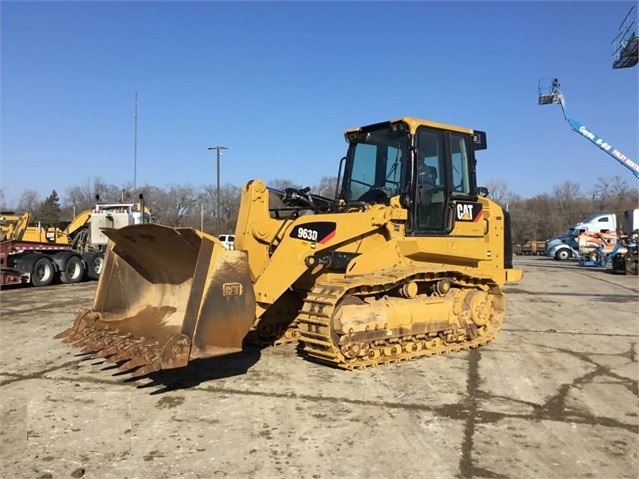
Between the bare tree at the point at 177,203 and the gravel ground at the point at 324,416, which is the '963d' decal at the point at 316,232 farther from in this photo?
the bare tree at the point at 177,203

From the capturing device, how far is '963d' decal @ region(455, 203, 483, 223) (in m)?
8.03

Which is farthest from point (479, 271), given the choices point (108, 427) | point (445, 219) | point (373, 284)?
point (108, 427)

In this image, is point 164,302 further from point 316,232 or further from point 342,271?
point 342,271

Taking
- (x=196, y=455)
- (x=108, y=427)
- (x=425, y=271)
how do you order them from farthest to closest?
(x=425, y=271), (x=108, y=427), (x=196, y=455)

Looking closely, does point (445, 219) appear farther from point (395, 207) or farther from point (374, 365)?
point (374, 365)

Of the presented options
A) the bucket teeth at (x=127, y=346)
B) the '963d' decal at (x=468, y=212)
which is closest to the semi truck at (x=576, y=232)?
the '963d' decal at (x=468, y=212)

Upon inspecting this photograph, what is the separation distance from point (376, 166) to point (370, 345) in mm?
2852

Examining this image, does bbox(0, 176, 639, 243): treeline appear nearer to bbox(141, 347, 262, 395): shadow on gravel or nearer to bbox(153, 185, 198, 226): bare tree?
bbox(153, 185, 198, 226): bare tree

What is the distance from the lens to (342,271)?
7.16m

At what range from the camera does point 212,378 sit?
20.4 ft

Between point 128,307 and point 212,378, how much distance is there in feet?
4.90

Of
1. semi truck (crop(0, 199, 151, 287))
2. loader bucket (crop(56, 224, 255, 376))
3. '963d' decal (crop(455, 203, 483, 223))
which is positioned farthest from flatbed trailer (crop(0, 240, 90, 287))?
'963d' decal (crop(455, 203, 483, 223))

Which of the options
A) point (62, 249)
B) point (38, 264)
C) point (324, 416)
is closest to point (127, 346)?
point (324, 416)

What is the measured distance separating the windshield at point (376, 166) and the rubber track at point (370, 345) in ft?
4.55
